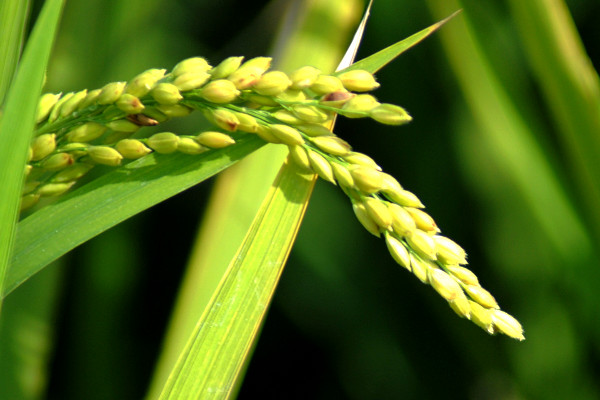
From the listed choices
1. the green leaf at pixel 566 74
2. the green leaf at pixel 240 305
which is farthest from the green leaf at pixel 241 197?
the green leaf at pixel 566 74

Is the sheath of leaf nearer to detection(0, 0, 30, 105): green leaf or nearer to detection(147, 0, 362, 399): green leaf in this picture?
detection(0, 0, 30, 105): green leaf

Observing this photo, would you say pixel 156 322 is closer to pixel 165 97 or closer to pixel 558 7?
pixel 165 97

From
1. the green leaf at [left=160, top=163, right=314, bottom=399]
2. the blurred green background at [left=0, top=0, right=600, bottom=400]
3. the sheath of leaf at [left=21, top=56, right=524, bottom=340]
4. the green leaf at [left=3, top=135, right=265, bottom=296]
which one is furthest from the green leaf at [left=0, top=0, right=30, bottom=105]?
the blurred green background at [left=0, top=0, right=600, bottom=400]

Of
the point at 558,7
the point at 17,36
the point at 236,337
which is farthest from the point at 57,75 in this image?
the point at 558,7

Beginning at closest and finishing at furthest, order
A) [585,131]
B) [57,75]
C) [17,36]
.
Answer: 1. [17,36]
2. [585,131]
3. [57,75]

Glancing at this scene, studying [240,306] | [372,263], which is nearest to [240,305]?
[240,306]

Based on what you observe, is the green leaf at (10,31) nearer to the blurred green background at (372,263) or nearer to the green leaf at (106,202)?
the green leaf at (106,202)
